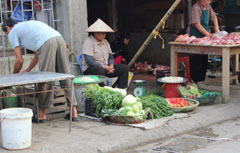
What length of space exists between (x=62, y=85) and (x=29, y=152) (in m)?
1.78

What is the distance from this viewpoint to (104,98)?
257 inches

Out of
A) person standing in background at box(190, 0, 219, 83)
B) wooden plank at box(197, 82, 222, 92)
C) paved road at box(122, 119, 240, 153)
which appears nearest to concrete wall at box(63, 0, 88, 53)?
person standing in background at box(190, 0, 219, 83)

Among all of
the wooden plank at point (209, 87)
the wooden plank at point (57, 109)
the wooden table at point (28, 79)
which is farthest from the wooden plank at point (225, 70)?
the wooden table at point (28, 79)

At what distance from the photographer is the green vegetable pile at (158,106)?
6.57 m

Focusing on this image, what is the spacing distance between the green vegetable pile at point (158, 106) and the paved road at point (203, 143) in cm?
51

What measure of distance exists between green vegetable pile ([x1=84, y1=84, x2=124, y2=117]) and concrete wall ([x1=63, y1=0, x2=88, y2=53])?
77.5 inches

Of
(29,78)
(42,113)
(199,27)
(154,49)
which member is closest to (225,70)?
(199,27)

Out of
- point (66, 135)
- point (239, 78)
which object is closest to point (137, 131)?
point (66, 135)

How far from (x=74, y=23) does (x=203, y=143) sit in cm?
389

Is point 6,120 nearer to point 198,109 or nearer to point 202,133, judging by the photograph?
point 202,133

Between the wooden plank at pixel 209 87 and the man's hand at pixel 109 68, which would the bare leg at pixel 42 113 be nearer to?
the man's hand at pixel 109 68

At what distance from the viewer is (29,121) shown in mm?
5203

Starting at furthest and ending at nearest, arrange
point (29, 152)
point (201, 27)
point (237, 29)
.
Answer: point (237, 29)
point (201, 27)
point (29, 152)

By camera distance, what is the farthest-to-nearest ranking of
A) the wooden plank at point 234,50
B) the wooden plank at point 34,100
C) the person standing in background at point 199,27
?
the person standing in background at point 199,27 < the wooden plank at point 234,50 < the wooden plank at point 34,100
